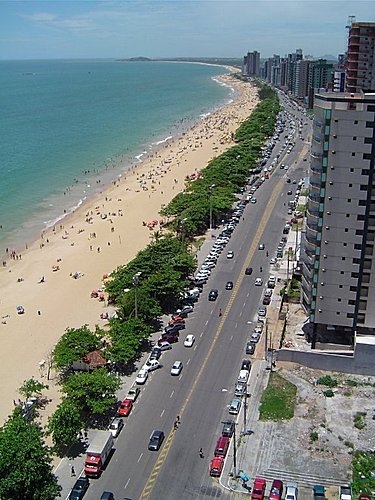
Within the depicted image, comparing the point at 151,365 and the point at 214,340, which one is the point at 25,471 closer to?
the point at 151,365

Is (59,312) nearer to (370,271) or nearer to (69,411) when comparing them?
(69,411)

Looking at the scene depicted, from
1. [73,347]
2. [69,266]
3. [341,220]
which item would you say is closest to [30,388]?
[73,347]

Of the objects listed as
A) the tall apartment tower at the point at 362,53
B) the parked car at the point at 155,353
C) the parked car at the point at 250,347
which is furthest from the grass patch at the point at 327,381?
the tall apartment tower at the point at 362,53

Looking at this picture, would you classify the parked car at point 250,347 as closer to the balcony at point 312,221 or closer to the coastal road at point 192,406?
the coastal road at point 192,406

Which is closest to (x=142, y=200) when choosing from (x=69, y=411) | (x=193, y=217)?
(x=193, y=217)

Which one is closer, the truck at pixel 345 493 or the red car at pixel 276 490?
the truck at pixel 345 493

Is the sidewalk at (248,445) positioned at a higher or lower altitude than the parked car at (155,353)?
lower

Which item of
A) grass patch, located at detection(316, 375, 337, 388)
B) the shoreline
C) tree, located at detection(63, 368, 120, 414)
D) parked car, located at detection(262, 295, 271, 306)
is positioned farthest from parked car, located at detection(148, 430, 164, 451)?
the shoreline
